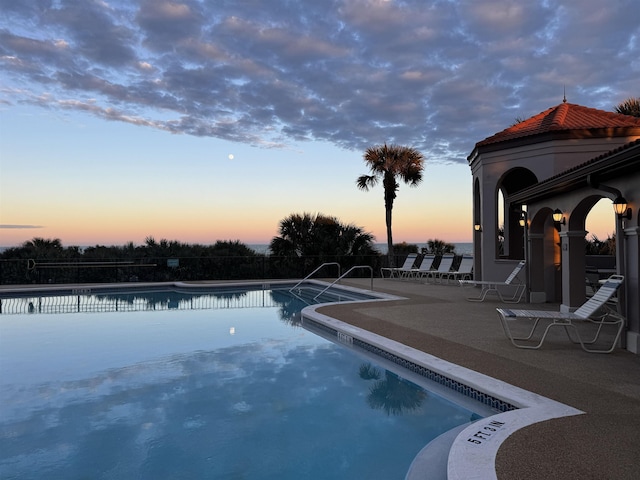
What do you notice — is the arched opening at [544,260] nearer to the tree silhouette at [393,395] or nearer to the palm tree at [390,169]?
the tree silhouette at [393,395]

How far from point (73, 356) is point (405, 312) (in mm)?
6374

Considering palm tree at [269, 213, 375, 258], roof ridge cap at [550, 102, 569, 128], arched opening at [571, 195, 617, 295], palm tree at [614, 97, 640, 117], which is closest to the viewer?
arched opening at [571, 195, 617, 295]

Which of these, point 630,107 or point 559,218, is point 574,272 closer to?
point 559,218

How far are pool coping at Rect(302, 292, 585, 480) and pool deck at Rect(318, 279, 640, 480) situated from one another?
3.4 inches

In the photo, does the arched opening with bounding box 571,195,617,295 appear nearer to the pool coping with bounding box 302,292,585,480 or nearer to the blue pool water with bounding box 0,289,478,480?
the pool coping with bounding box 302,292,585,480

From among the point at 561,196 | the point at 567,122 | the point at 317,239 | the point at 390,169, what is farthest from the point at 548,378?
the point at 390,169

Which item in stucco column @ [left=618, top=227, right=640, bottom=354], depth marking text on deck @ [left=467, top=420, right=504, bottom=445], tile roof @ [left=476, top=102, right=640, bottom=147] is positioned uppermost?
tile roof @ [left=476, top=102, right=640, bottom=147]

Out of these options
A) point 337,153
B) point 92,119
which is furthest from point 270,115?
point 92,119

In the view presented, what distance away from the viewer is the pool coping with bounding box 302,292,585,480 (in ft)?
10.6

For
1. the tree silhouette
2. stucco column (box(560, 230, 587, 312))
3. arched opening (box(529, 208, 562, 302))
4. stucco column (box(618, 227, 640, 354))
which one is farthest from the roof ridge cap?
the tree silhouette

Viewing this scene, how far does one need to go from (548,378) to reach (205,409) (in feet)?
12.4

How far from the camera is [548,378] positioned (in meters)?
5.24

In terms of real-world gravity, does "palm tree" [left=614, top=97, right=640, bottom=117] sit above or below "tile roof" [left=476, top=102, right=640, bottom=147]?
above

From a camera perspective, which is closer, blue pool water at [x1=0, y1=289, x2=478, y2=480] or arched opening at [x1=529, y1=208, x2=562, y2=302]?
blue pool water at [x1=0, y1=289, x2=478, y2=480]
